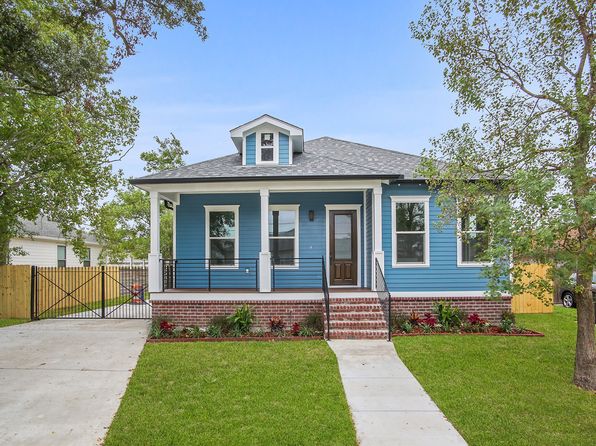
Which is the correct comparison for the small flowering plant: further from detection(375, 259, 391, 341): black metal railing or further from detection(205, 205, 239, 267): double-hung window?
detection(375, 259, 391, 341): black metal railing

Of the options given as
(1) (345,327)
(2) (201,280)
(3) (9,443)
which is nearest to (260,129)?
(2) (201,280)

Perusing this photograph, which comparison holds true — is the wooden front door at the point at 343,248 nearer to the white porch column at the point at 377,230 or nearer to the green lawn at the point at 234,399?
the white porch column at the point at 377,230

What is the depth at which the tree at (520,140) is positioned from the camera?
4926 mm

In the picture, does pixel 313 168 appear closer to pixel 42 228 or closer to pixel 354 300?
pixel 354 300

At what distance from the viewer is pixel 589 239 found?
15.5 feet

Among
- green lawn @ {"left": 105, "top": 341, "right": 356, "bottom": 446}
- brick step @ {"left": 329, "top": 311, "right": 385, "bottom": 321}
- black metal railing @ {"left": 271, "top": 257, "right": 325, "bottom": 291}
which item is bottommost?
green lawn @ {"left": 105, "top": 341, "right": 356, "bottom": 446}

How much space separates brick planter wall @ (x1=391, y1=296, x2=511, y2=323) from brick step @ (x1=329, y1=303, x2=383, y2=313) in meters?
0.89

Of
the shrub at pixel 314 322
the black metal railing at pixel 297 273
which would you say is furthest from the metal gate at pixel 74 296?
the shrub at pixel 314 322

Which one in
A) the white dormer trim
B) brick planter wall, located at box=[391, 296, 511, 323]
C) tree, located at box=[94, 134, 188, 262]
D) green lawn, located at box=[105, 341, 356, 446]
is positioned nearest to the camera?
green lawn, located at box=[105, 341, 356, 446]

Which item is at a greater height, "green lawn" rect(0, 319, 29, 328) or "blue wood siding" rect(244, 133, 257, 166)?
"blue wood siding" rect(244, 133, 257, 166)

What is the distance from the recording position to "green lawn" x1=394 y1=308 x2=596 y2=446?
172 inches

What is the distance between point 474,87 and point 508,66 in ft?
2.00

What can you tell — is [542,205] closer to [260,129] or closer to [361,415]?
[361,415]

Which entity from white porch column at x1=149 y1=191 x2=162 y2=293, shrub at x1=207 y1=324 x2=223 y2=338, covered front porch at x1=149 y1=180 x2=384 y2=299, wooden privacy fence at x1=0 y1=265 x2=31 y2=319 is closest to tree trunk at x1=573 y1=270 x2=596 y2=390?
covered front porch at x1=149 y1=180 x2=384 y2=299
